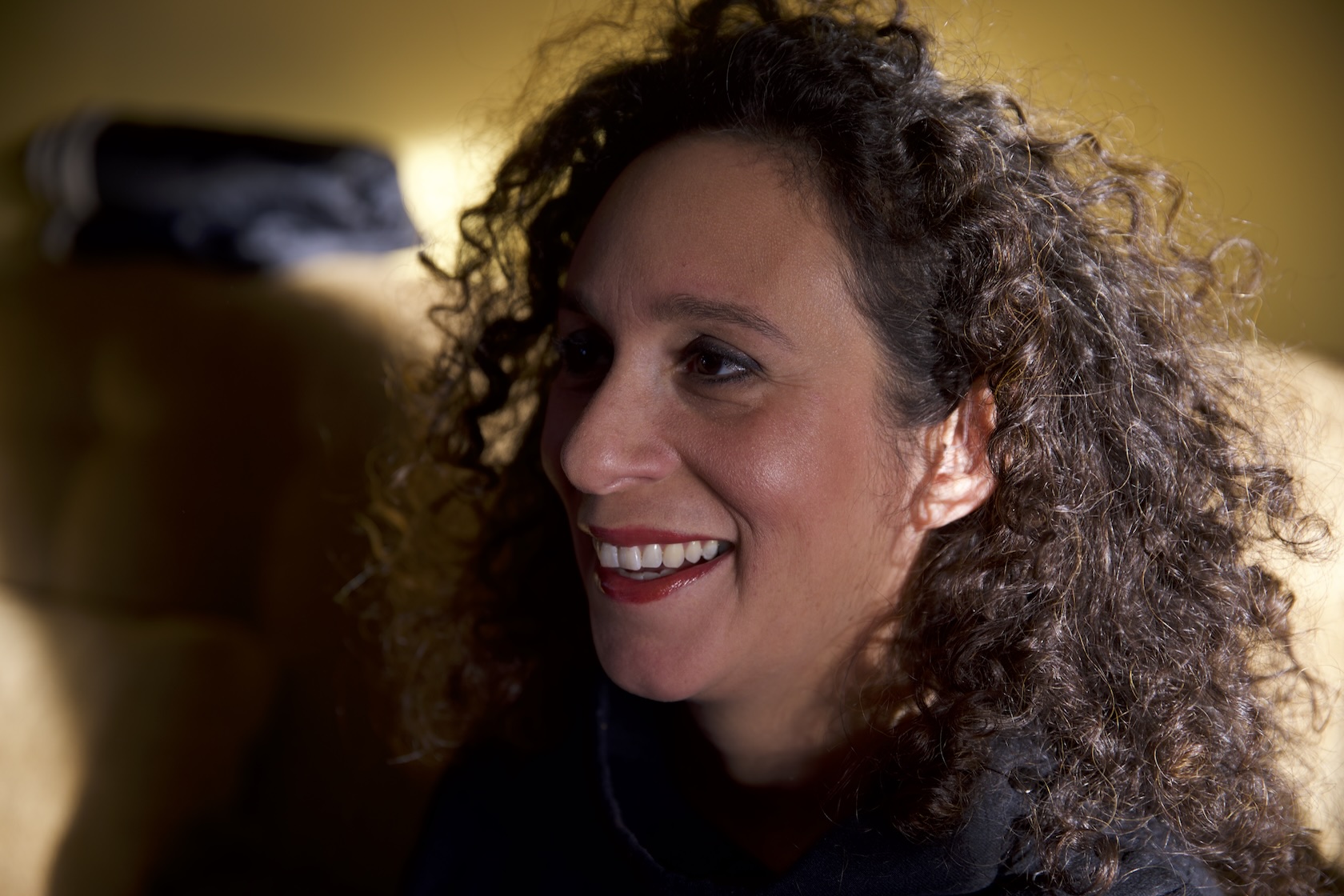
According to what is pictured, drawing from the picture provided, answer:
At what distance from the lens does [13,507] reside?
1.18 m

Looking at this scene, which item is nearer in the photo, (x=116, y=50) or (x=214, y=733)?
(x=214, y=733)

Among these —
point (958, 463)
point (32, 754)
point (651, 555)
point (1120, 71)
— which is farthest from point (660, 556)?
point (1120, 71)

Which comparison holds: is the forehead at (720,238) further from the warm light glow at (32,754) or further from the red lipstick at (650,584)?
the warm light glow at (32,754)

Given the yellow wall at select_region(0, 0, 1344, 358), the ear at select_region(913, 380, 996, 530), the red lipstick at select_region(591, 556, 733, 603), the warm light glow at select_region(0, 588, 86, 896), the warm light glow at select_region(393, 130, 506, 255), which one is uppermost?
the yellow wall at select_region(0, 0, 1344, 358)

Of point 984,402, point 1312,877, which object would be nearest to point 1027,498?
point 984,402

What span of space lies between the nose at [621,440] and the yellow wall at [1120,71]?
513 millimetres

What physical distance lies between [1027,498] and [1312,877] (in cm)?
52

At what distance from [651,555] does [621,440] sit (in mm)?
102

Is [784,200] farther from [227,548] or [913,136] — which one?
[227,548]

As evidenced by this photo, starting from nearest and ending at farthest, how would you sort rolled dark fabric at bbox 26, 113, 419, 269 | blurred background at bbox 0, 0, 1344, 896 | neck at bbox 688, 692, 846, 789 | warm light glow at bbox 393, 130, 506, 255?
neck at bbox 688, 692, 846, 789 < blurred background at bbox 0, 0, 1344, 896 < rolled dark fabric at bbox 26, 113, 419, 269 < warm light glow at bbox 393, 130, 506, 255

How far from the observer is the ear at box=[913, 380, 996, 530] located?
33.8 inches

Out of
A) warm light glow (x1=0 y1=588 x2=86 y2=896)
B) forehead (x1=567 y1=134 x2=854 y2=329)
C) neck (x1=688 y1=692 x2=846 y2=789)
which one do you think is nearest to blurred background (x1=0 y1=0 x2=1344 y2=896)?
warm light glow (x1=0 y1=588 x2=86 y2=896)

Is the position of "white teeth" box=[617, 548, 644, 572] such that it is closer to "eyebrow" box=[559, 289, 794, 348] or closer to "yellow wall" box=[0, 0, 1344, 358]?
"eyebrow" box=[559, 289, 794, 348]

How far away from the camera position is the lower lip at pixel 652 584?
33.6 inches
